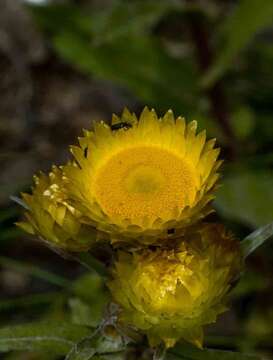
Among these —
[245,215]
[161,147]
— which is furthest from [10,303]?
[161,147]

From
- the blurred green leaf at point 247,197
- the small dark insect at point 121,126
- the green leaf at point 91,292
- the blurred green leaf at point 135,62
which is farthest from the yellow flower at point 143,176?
the blurred green leaf at point 135,62

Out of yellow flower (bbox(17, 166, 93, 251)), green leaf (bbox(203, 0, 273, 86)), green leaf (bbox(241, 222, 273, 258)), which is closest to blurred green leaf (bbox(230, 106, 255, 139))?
green leaf (bbox(203, 0, 273, 86))

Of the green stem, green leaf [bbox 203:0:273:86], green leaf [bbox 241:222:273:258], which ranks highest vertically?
green leaf [bbox 203:0:273:86]

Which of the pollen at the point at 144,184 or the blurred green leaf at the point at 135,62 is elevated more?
the blurred green leaf at the point at 135,62

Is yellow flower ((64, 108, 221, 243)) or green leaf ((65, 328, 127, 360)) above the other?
yellow flower ((64, 108, 221, 243))

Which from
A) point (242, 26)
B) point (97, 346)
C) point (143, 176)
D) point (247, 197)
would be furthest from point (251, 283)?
point (143, 176)

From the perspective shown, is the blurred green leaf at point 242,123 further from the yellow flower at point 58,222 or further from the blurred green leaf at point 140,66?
the yellow flower at point 58,222

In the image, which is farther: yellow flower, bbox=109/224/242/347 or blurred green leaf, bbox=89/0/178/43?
blurred green leaf, bbox=89/0/178/43

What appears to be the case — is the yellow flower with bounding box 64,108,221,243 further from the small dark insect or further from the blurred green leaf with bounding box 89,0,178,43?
the blurred green leaf with bounding box 89,0,178,43
